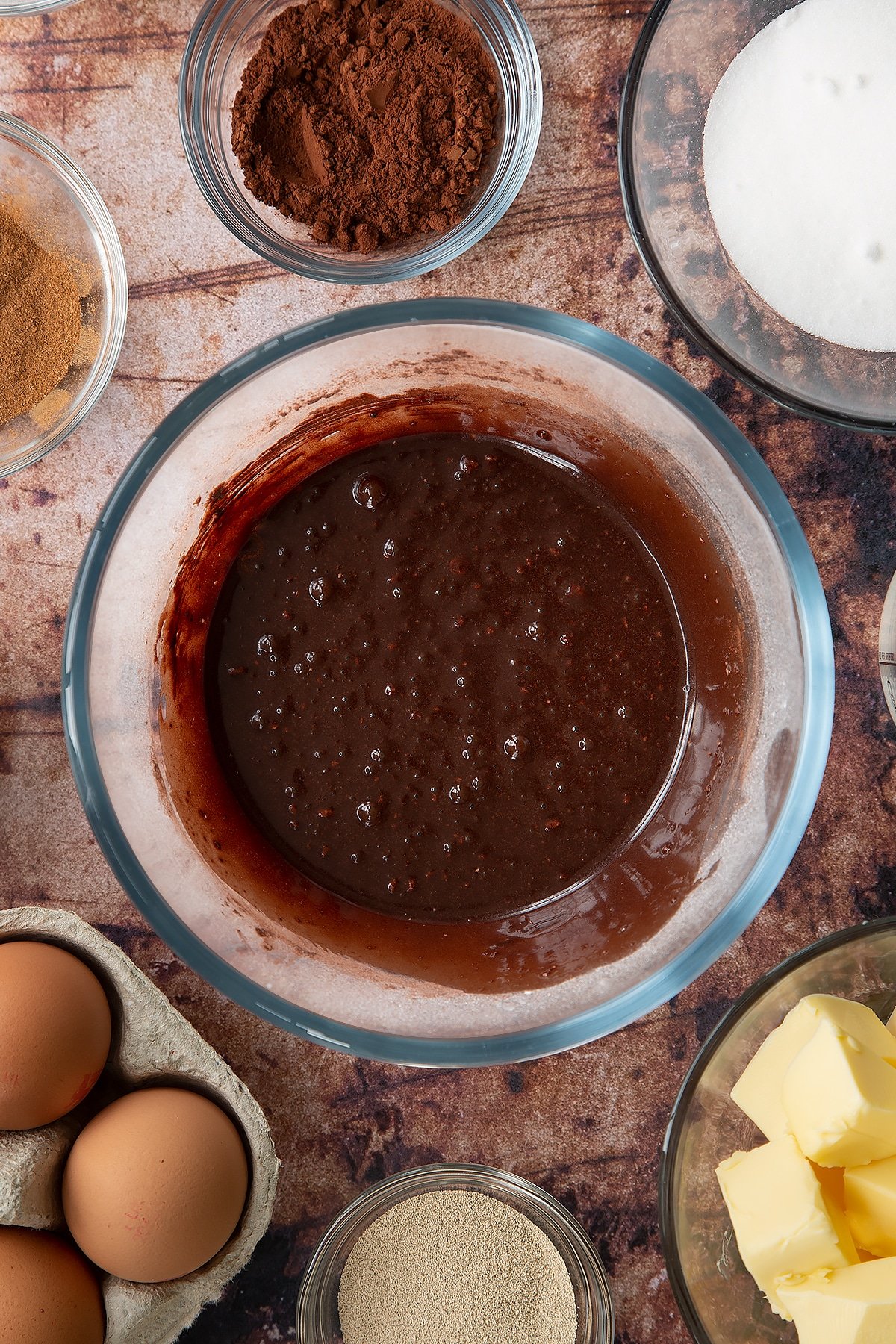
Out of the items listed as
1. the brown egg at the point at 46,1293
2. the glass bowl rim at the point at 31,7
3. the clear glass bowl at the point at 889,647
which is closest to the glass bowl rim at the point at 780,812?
the clear glass bowl at the point at 889,647

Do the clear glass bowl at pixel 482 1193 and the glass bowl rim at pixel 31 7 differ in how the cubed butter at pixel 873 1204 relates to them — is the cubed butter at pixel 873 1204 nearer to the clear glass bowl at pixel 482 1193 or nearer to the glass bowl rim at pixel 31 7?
the clear glass bowl at pixel 482 1193

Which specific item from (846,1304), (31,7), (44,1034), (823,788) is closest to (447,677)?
(823,788)

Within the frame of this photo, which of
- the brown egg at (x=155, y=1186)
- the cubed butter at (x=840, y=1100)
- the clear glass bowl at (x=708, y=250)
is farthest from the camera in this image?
the clear glass bowl at (x=708, y=250)

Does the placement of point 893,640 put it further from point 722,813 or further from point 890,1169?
point 890,1169

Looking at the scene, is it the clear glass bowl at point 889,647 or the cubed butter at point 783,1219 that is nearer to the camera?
the cubed butter at point 783,1219

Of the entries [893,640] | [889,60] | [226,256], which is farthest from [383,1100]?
[889,60]

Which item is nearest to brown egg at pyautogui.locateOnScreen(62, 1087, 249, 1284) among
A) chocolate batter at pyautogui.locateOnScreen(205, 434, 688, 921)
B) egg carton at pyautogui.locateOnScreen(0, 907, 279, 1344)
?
egg carton at pyautogui.locateOnScreen(0, 907, 279, 1344)

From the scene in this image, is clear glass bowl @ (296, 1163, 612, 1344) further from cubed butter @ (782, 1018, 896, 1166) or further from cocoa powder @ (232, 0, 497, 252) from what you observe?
cocoa powder @ (232, 0, 497, 252)
